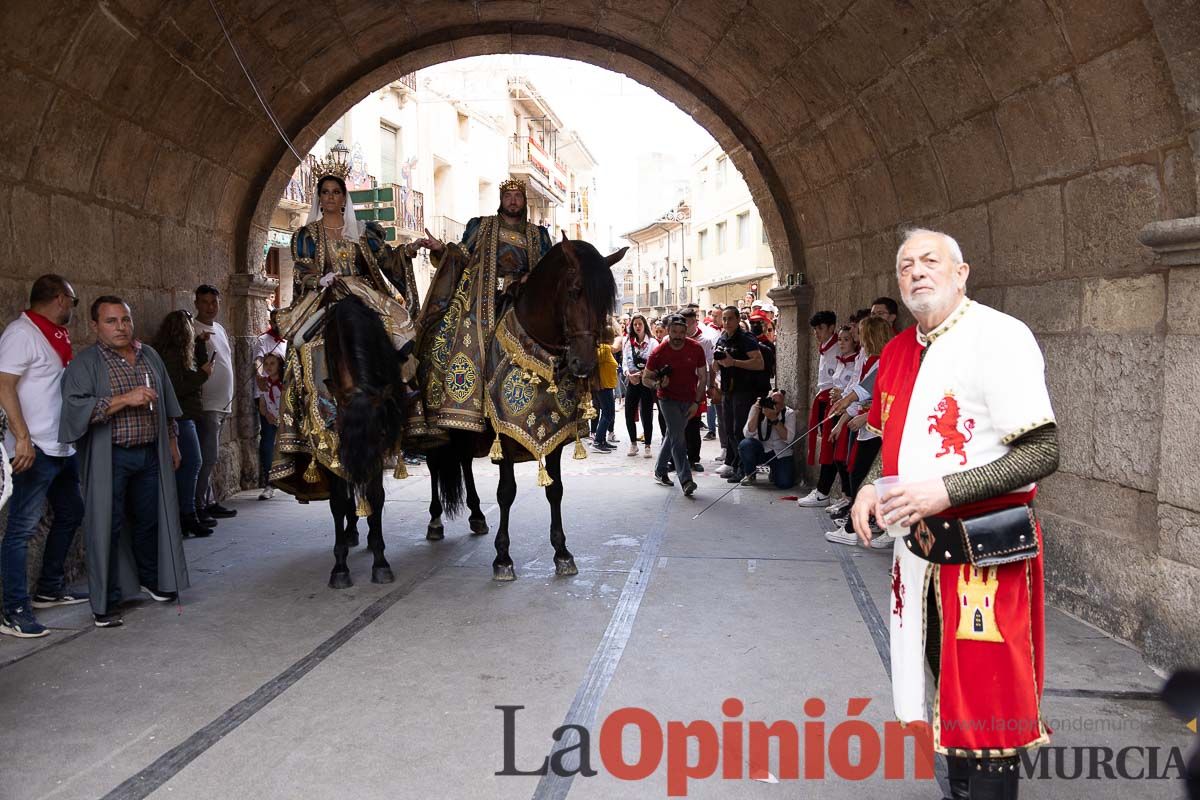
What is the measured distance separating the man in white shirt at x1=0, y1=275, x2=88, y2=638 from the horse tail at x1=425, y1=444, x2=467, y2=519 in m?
2.22

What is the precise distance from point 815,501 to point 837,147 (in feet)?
9.66

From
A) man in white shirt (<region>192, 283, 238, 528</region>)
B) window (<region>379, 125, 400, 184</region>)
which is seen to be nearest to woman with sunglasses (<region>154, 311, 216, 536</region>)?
man in white shirt (<region>192, 283, 238, 528</region>)

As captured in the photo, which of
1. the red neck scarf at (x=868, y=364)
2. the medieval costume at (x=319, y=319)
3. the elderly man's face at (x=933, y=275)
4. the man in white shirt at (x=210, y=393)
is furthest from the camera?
the man in white shirt at (x=210, y=393)

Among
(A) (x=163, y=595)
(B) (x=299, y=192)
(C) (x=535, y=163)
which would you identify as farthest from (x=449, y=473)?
(C) (x=535, y=163)

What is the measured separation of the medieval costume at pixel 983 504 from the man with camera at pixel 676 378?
6.11 metres

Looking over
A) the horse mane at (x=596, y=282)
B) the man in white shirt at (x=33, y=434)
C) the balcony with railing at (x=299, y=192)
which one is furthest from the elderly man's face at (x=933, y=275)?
the balcony with railing at (x=299, y=192)

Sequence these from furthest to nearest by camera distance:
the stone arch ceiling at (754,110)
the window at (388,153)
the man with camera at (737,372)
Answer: the window at (388,153) < the man with camera at (737,372) < the stone arch ceiling at (754,110)

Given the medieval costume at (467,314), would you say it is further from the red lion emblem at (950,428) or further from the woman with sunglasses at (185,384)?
the red lion emblem at (950,428)

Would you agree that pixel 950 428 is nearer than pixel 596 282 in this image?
Yes

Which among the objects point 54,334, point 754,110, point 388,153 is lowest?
point 54,334

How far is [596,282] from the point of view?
4918mm

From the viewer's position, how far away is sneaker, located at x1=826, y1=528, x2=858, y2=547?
21.0ft

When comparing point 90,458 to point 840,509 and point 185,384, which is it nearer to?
point 185,384

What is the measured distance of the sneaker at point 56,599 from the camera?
4.85 m
